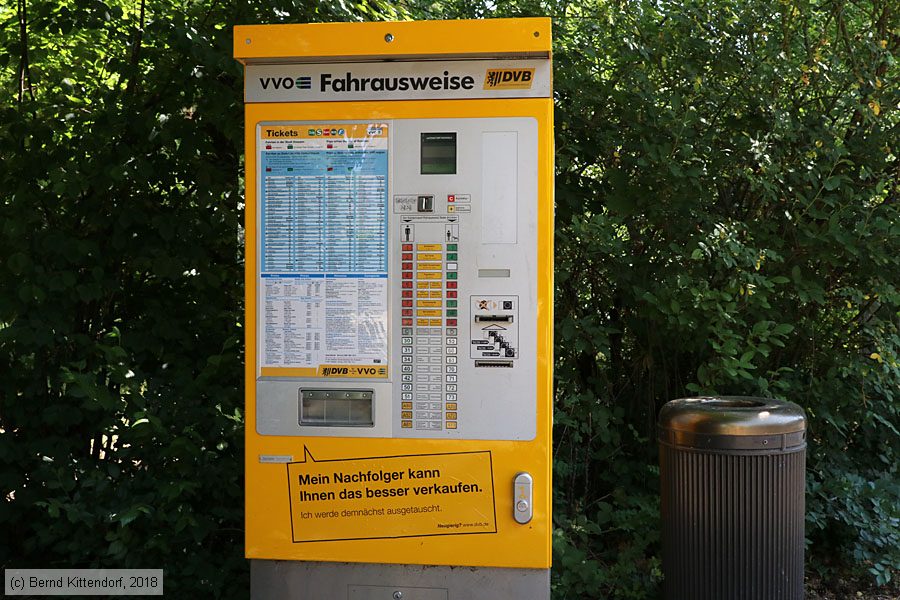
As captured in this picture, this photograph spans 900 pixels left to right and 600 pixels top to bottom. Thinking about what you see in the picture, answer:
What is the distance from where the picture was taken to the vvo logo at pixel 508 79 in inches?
111

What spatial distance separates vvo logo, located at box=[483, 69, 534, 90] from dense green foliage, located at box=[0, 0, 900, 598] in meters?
1.47

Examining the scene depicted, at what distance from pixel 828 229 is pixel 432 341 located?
2.50m

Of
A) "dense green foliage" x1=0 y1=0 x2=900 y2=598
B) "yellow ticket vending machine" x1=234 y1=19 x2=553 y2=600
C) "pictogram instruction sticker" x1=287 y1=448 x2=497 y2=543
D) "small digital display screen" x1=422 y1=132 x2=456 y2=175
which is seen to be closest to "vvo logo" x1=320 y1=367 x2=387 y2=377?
"yellow ticket vending machine" x1=234 y1=19 x2=553 y2=600

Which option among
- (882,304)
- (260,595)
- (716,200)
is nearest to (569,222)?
(716,200)

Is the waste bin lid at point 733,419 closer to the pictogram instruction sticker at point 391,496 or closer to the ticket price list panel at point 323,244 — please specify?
the pictogram instruction sticker at point 391,496

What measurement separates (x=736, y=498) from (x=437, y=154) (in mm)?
1896

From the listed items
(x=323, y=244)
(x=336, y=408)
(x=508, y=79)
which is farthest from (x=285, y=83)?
(x=336, y=408)

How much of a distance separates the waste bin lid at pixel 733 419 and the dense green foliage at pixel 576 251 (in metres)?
0.51

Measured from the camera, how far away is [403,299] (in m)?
2.86

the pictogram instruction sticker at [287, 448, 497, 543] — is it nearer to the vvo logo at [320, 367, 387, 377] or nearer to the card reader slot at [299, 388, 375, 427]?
the card reader slot at [299, 388, 375, 427]

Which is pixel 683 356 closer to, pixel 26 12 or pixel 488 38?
pixel 488 38

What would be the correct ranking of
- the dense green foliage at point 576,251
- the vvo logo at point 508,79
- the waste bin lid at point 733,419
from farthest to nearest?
1. the dense green foliage at point 576,251
2. the waste bin lid at point 733,419
3. the vvo logo at point 508,79

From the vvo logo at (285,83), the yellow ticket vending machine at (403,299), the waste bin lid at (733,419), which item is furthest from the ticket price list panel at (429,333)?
the waste bin lid at (733,419)

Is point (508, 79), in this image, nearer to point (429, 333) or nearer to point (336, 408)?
point (429, 333)
